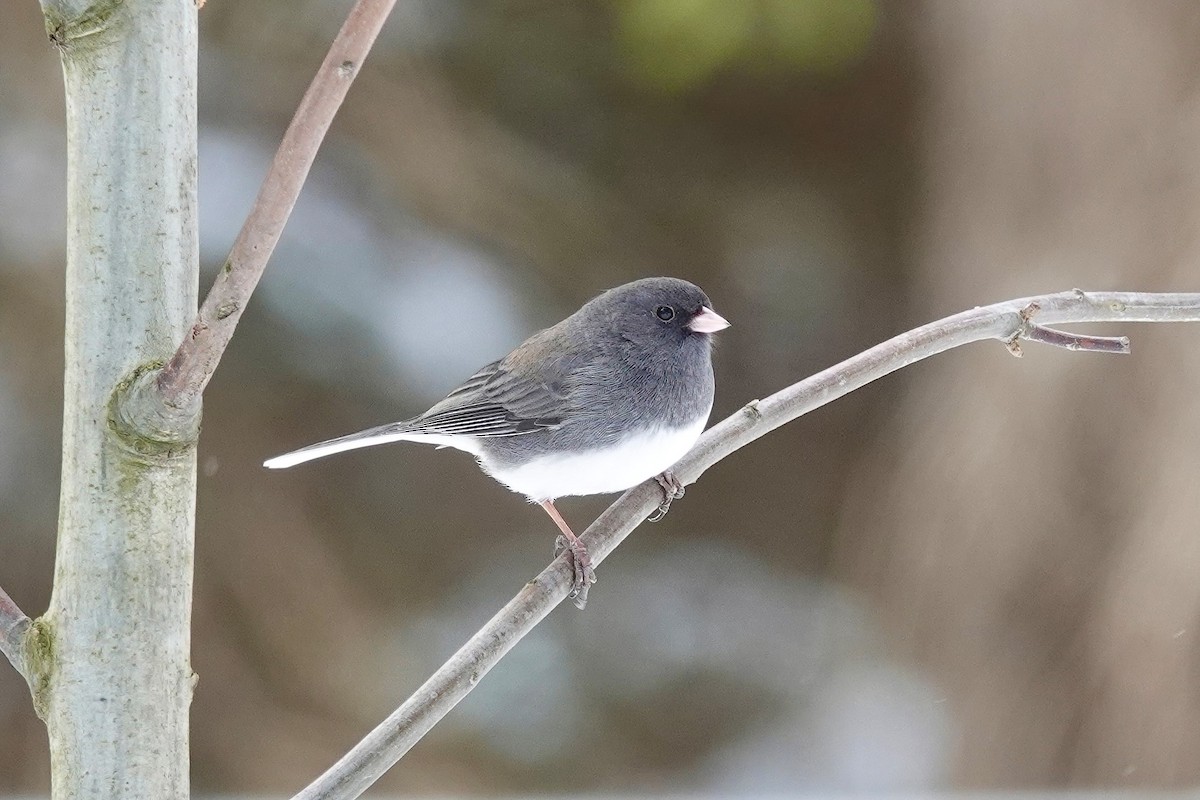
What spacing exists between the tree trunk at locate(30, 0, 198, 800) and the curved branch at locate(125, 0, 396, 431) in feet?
0.08

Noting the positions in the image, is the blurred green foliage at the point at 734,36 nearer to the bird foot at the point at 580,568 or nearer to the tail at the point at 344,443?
the tail at the point at 344,443

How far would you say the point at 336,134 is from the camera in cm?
195

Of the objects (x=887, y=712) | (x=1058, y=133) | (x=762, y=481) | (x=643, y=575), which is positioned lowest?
(x=887, y=712)

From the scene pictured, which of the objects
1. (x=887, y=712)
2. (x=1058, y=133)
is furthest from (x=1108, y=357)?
(x=887, y=712)

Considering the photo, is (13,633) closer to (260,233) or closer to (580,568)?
(260,233)

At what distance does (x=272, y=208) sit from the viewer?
450 millimetres

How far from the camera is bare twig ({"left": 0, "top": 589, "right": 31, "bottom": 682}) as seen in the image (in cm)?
54

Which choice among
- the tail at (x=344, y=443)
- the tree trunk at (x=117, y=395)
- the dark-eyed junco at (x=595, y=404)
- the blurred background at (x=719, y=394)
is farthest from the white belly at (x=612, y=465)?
the blurred background at (x=719, y=394)

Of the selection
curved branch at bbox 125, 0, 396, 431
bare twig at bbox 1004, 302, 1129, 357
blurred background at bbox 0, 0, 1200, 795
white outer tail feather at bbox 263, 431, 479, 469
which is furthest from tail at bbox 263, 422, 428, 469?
blurred background at bbox 0, 0, 1200, 795

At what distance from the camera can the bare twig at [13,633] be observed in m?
0.54

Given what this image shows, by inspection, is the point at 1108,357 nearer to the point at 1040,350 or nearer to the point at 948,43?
the point at 1040,350

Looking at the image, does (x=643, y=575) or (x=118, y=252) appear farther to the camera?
(x=643, y=575)

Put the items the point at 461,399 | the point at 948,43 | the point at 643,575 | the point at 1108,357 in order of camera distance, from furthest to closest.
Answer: the point at 643,575 < the point at 948,43 < the point at 1108,357 < the point at 461,399

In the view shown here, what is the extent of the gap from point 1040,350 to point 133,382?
5.22 ft
